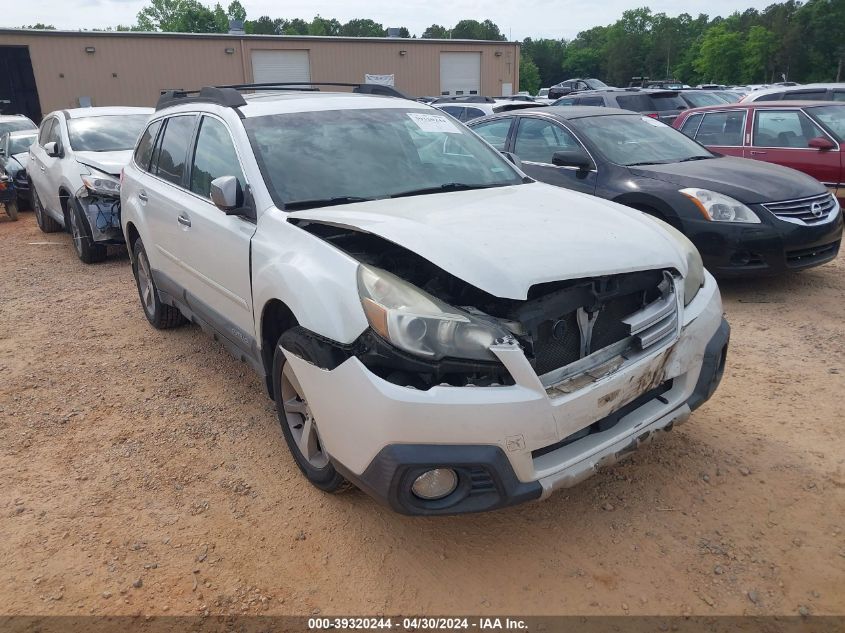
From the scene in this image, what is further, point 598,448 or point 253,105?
point 253,105

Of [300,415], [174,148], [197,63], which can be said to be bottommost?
[300,415]

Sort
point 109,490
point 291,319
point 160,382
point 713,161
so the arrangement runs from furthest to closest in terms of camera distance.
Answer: point 713,161
point 160,382
point 109,490
point 291,319

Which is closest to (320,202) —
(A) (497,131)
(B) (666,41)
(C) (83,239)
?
(A) (497,131)

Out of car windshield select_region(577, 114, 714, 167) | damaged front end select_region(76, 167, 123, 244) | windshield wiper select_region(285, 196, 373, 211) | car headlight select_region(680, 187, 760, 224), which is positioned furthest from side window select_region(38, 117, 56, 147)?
car headlight select_region(680, 187, 760, 224)

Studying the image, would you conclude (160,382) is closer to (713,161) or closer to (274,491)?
→ (274,491)

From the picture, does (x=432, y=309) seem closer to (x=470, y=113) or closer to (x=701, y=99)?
(x=470, y=113)

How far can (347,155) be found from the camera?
3555mm

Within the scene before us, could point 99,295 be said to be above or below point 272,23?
below

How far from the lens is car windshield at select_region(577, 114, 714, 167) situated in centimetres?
625

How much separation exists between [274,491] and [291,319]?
2.80 feet

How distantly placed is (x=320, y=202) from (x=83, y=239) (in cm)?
556

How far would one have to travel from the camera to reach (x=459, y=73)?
34219 millimetres

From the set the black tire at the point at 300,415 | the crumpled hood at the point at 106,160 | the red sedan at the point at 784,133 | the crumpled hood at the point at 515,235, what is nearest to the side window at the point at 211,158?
the crumpled hood at the point at 515,235

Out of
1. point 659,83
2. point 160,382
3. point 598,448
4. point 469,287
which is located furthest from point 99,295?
point 659,83
